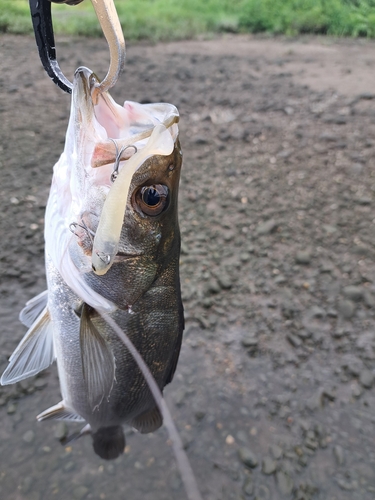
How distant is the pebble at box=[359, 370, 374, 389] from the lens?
250 centimetres

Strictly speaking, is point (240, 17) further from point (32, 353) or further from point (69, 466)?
point (32, 353)

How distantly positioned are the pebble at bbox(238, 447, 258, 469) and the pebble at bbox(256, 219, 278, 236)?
5.56 ft

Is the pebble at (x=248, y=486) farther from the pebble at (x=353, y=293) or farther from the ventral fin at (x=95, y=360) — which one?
the pebble at (x=353, y=293)

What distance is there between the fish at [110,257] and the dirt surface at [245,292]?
33.5 inches

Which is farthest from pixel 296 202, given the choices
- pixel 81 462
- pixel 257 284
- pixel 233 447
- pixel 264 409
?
pixel 81 462

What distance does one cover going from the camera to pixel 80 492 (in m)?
1.92

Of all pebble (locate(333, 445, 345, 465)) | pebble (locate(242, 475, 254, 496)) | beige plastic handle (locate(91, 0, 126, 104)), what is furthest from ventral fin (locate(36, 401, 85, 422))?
pebble (locate(333, 445, 345, 465))

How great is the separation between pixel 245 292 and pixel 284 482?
1.22 meters

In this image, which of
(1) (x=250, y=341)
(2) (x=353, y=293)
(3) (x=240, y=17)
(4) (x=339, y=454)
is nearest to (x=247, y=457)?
(4) (x=339, y=454)

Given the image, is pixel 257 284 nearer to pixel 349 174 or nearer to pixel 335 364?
pixel 335 364

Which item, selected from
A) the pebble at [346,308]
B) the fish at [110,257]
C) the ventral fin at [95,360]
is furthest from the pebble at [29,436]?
the pebble at [346,308]

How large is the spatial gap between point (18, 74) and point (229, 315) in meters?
3.89

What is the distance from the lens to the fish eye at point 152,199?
3.33 feet

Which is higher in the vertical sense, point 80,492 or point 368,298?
point 368,298
